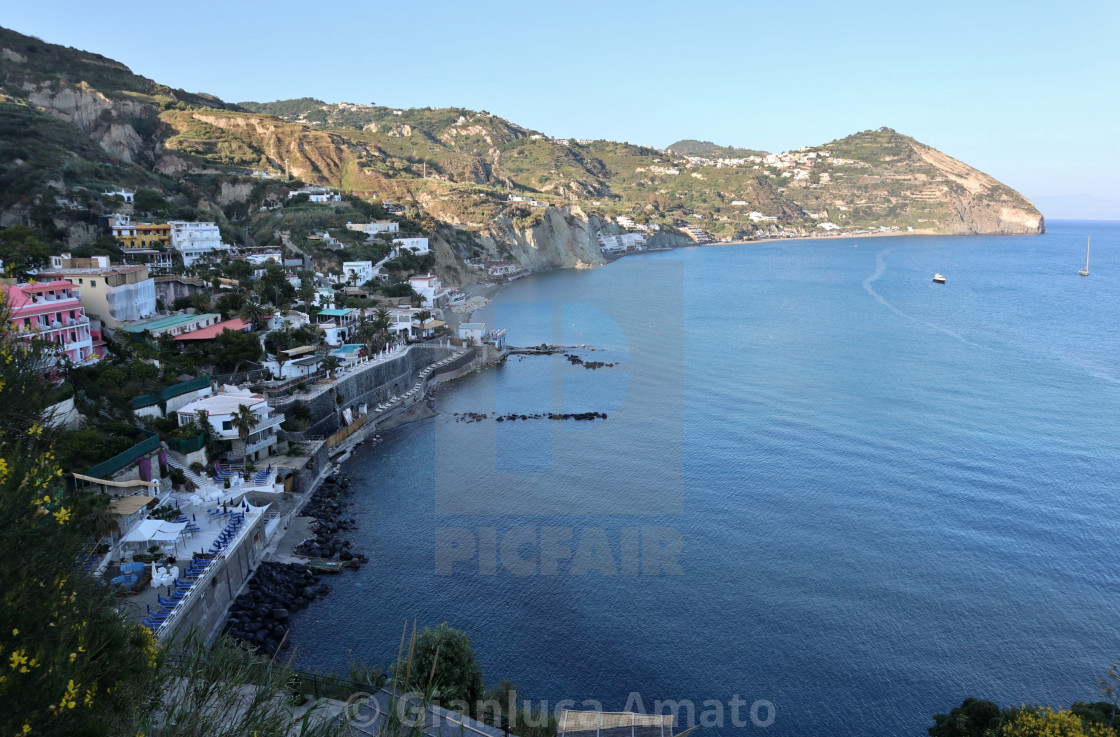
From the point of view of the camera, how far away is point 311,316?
4478 centimetres

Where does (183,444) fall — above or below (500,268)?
below

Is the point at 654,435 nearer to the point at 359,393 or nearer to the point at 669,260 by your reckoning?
the point at 359,393

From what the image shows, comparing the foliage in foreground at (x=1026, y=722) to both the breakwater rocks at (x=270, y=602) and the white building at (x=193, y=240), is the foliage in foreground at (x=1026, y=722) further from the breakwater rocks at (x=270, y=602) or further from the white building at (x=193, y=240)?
the white building at (x=193, y=240)

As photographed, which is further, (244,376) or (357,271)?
(357,271)

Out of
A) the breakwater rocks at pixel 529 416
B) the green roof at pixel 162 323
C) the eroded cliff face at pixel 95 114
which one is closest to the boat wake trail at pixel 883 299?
the breakwater rocks at pixel 529 416

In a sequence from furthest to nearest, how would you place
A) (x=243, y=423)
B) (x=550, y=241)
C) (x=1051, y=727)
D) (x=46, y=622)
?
(x=550, y=241) → (x=243, y=423) → (x=1051, y=727) → (x=46, y=622)

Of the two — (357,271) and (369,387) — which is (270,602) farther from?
(357,271)

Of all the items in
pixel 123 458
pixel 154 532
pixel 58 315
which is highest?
pixel 58 315

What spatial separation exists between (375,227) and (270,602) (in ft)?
198

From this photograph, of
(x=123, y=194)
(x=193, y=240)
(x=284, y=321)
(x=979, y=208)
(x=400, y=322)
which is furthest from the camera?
(x=979, y=208)

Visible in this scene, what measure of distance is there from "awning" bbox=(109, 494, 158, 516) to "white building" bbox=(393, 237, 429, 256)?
5406cm

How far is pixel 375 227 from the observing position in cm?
7631

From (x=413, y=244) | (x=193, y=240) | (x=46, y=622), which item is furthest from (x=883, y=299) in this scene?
(x=46, y=622)

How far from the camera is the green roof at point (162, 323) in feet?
105
